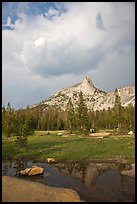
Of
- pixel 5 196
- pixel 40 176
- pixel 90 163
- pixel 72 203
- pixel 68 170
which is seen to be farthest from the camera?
pixel 90 163

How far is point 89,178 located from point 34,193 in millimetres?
9080

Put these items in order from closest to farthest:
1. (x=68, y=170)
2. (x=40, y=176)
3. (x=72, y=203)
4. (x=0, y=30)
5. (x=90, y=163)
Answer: (x=0, y=30) < (x=72, y=203) < (x=40, y=176) < (x=68, y=170) < (x=90, y=163)

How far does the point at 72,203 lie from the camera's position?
19.8 meters

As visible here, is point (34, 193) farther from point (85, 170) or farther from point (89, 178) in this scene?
point (85, 170)

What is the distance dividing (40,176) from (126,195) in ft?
40.3

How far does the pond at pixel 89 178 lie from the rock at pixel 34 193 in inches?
53.3

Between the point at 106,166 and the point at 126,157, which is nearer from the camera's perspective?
the point at 106,166

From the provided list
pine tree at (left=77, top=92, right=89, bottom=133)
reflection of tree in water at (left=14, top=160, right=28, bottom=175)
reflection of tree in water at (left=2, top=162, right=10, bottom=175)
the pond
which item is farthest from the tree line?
the pond

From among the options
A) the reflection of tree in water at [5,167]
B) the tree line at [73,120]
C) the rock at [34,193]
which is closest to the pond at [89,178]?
the reflection of tree in water at [5,167]

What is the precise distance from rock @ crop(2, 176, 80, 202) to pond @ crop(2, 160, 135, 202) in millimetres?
1354

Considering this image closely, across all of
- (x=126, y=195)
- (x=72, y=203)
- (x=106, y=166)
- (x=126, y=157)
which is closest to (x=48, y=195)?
(x=72, y=203)

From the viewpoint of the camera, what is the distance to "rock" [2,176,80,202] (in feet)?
68.4

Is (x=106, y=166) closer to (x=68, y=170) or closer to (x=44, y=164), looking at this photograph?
(x=68, y=170)

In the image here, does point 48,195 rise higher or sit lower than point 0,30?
lower
